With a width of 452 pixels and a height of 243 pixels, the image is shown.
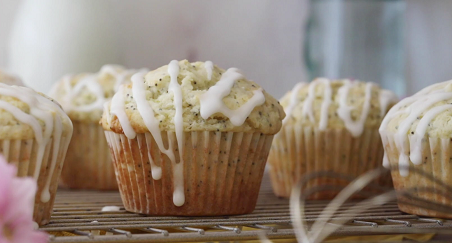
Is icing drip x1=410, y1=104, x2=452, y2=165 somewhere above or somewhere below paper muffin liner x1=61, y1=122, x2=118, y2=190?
above

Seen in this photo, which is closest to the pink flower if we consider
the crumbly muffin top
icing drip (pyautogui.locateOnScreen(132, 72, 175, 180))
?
the crumbly muffin top

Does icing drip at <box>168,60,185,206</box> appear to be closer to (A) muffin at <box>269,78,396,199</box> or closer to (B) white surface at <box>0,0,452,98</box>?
(A) muffin at <box>269,78,396,199</box>

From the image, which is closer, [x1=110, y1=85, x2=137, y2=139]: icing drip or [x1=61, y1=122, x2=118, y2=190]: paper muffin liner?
[x1=110, y1=85, x2=137, y2=139]: icing drip

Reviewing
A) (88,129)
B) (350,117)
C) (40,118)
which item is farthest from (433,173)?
(88,129)

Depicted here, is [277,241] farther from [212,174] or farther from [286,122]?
[286,122]

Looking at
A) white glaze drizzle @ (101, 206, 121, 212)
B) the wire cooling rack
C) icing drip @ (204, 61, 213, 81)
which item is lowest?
white glaze drizzle @ (101, 206, 121, 212)

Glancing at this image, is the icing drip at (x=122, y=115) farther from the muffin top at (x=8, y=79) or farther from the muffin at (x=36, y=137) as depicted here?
the muffin top at (x=8, y=79)

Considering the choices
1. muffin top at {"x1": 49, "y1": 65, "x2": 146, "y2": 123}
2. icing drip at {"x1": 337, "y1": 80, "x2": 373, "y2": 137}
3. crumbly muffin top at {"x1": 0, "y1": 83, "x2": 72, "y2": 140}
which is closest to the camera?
crumbly muffin top at {"x1": 0, "y1": 83, "x2": 72, "y2": 140}

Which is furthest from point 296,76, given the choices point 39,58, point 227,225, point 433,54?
point 227,225
